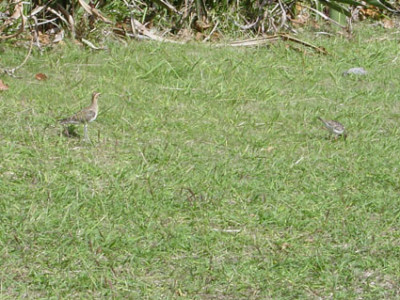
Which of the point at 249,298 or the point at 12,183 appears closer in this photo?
the point at 249,298

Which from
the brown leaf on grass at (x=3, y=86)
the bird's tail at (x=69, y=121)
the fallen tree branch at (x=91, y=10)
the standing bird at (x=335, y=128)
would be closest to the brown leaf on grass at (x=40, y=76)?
the brown leaf on grass at (x=3, y=86)

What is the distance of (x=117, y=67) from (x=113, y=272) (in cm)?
401

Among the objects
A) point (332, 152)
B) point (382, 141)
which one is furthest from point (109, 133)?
point (382, 141)

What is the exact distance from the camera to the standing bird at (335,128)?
7.46 meters

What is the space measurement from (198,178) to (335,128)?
58.5 inches

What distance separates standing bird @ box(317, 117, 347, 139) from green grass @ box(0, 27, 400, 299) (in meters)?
0.09

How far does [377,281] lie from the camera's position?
5.29 m

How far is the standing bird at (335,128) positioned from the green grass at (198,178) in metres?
0.09

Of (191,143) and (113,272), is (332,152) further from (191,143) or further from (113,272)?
(113,272)

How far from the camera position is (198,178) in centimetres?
656

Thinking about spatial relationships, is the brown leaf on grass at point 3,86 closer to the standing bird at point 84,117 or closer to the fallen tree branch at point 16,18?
the fallen tree branch at point 16,18

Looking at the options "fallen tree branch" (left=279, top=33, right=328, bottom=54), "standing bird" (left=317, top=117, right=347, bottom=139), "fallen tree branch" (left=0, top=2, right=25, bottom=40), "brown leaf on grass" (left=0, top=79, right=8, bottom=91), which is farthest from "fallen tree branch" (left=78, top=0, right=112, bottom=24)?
"standing bird" (left=317, top=117, right=347, bottom=139)

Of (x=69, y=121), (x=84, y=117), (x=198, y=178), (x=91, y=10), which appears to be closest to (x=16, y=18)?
(x=91, y=10)

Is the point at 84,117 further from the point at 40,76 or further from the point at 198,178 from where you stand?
the point at 40,76
